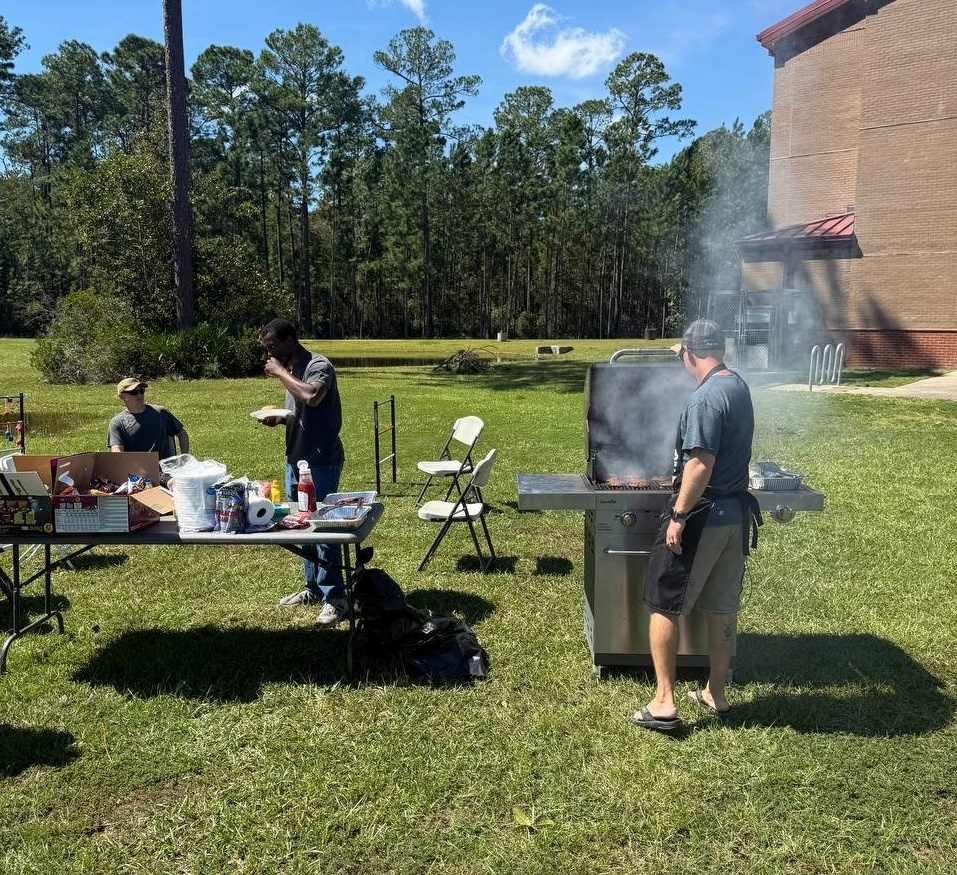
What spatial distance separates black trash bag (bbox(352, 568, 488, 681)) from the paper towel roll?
1.99 ft

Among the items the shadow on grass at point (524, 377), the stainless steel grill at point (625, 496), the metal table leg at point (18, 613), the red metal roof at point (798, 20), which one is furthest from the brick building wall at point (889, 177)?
the metal table leg at point (18, 613)

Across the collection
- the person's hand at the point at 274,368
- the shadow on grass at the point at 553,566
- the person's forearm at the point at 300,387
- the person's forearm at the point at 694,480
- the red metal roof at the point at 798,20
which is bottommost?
the shadow on grass at the point at 553,566

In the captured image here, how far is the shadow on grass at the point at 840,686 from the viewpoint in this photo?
11.2 ft

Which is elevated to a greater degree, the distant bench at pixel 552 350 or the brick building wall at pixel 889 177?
the brick building wall at pixel 889 177

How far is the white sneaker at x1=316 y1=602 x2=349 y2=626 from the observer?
4.49 m

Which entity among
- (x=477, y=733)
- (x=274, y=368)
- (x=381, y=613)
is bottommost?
(x=477, y=733)

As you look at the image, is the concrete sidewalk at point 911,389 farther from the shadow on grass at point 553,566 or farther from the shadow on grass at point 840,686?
the shadow on grass at point 840,686

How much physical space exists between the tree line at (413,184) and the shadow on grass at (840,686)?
127 feet

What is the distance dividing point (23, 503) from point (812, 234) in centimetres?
1929

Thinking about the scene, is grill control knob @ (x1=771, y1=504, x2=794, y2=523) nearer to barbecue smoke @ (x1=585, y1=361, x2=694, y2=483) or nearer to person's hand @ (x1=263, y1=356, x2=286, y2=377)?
barbecue smoke @ (x1=585, y1=361, x2=694, y2=483)

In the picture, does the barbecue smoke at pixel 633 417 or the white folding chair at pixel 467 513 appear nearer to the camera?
the barbecue smoke at pixel 633 417

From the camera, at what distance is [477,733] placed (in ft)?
10.9

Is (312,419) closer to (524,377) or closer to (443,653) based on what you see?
(443,653)

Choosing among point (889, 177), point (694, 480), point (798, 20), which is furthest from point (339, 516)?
point (798, 20)
